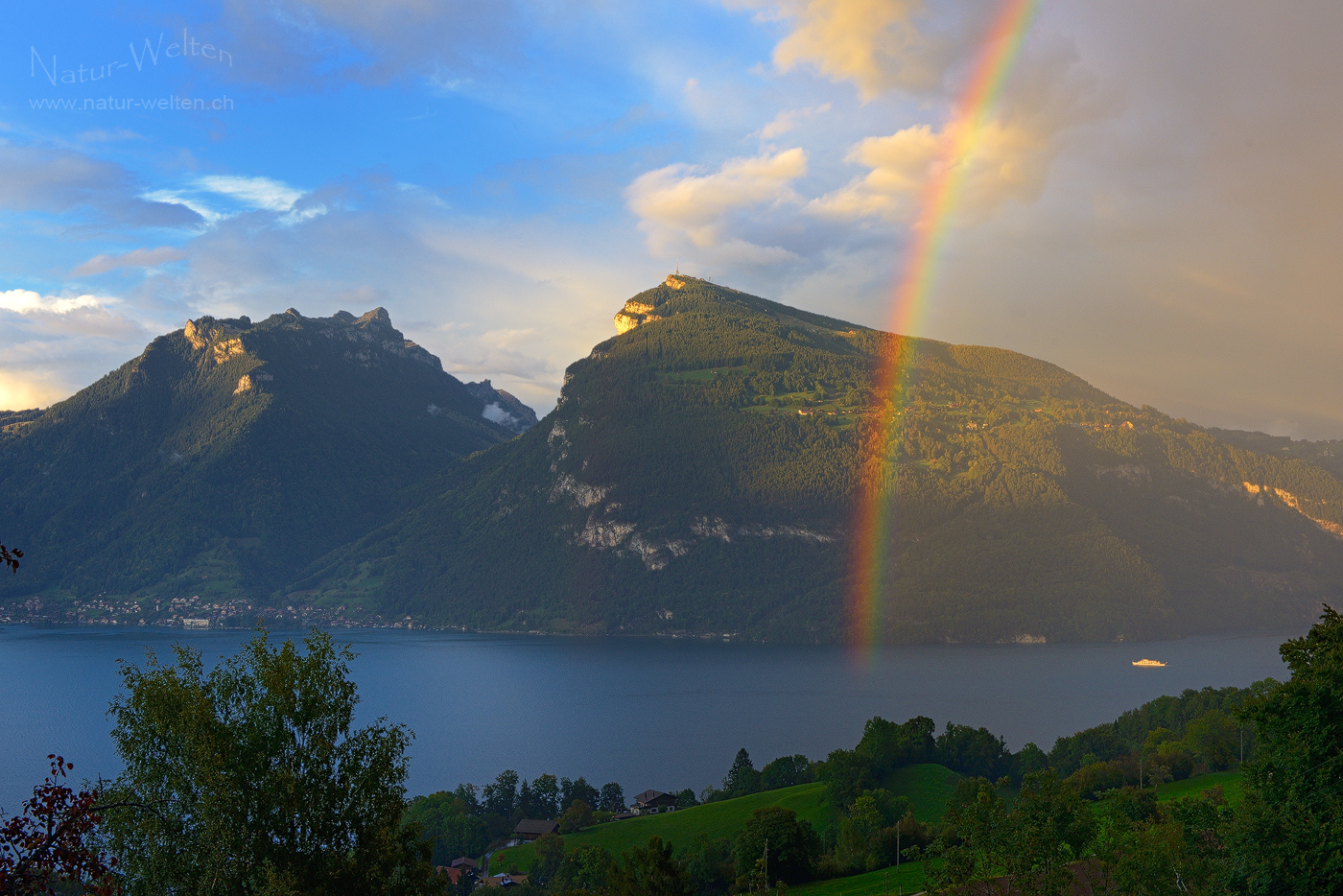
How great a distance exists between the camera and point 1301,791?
20266 mm

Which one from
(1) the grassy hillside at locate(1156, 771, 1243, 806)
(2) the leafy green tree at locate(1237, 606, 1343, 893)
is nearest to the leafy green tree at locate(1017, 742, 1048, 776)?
(1) the grassy hillside at locate(1156, 771, 1243, 806)

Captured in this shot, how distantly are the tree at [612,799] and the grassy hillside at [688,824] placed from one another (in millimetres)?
7458

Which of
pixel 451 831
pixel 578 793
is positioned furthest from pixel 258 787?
pixel 578 793

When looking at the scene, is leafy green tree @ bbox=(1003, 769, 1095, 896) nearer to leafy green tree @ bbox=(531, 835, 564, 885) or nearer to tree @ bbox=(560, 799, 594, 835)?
leafy green tree @ bbox=(531, 835, 564, 885)

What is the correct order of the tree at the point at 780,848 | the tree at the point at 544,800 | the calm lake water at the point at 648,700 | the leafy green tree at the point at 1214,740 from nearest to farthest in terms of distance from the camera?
the tree at the point at 780,848
the leafy green tree at the point at 1214,740
the tree at the point at 544,800
the calm lake water at the point at 648,700

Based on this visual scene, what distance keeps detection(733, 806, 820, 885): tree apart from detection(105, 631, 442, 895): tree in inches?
1355

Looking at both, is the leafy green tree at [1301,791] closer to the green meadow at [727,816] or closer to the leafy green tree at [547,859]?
the green meadow at [727,816]

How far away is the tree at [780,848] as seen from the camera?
152 ft

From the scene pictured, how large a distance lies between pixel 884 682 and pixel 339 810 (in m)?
147

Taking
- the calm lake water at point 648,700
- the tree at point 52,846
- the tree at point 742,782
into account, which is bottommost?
the calm lake water at point 648,700

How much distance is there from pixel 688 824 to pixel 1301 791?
50944 mm

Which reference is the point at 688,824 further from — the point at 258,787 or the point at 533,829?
the point at 258,787

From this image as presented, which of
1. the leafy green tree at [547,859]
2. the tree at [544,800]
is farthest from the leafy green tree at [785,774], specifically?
the leafy green tree at [547,859]

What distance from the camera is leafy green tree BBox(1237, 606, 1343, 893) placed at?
1934cm
